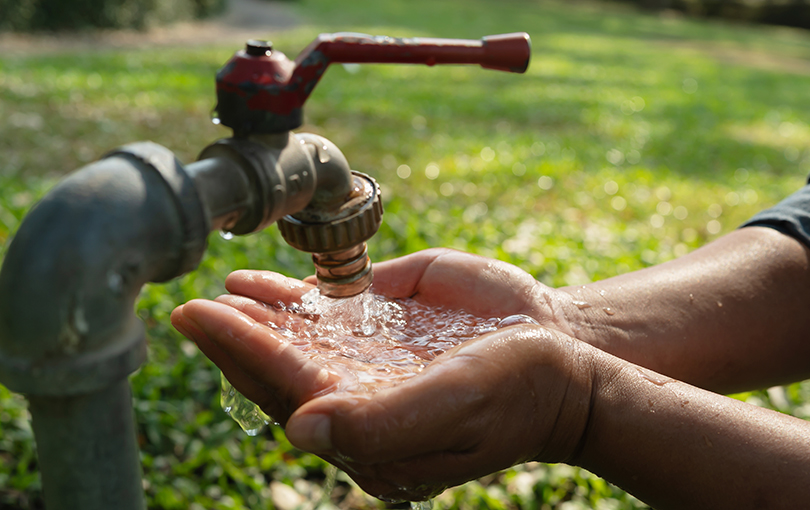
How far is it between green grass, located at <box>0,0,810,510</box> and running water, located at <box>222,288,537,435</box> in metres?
0.59

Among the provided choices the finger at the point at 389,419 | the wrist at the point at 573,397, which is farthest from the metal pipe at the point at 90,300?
the wrist at the point at 573,397

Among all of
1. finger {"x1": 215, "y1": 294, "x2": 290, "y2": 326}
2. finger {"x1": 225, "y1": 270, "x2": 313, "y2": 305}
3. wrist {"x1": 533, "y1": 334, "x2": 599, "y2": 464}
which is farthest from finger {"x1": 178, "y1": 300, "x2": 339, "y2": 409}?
wrist {"x1": 533, "y1": 334, "x2": 599, "y2": 464}

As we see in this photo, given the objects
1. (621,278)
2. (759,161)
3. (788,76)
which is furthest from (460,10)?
(621,278)

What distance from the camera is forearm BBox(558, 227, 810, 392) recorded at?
1.70 metres

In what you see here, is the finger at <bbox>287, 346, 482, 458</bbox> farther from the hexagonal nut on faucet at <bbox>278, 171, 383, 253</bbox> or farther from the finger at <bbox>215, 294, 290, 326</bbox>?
the finger at <bbox>215, 294, 290, 326</bbox>

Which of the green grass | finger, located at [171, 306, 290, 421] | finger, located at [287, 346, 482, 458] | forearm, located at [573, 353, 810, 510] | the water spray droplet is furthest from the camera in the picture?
the green grass

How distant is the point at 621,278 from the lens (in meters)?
1.86

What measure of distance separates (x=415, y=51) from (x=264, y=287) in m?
0.80

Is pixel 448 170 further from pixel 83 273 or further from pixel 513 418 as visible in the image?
pixel 83 273

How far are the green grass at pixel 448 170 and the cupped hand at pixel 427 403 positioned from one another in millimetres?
800

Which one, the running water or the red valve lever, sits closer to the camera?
the red valve lever

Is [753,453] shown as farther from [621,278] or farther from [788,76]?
[788,76]

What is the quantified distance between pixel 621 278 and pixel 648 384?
580 millimetres

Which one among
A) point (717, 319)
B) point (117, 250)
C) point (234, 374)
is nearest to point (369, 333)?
point (234, 374)
